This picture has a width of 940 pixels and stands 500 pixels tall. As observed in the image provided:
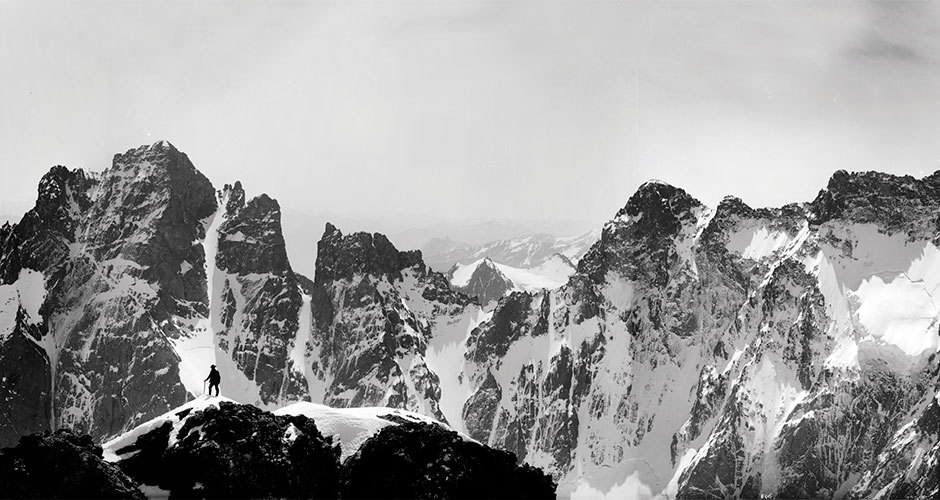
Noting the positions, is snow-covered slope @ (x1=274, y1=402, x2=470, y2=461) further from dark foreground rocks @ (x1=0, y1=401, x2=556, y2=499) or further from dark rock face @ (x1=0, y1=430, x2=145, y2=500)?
dark rock face @ (x1=0, y1=430, x2=145, y2=500)

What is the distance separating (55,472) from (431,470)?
3383 cm

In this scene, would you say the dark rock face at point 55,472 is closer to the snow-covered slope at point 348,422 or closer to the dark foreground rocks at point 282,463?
the dark foreground rocks at point 282,463

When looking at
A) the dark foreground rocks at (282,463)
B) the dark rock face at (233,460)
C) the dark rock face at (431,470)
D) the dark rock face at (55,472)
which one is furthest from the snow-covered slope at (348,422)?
the dark rock face at (55,472)

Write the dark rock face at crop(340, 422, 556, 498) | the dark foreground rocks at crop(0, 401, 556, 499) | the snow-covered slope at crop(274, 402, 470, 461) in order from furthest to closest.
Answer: the snow-covered slope at crop(274, 402, 470, 461) → the dark rock face at crop(340, 422, 556, 498) → the dark foreground rocks at crop(0, 401, 556, 499)

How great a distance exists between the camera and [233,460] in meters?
138

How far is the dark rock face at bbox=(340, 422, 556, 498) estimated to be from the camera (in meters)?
135

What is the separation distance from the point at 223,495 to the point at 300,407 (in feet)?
92.4

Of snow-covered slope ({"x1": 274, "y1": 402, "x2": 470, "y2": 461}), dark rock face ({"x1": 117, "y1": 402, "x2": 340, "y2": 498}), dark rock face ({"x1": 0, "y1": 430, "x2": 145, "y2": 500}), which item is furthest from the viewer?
snow-covered slope ({"x1": 274, "y1": 402, "x2": 470, "y2": 461})

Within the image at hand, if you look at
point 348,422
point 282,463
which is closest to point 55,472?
point 282,463

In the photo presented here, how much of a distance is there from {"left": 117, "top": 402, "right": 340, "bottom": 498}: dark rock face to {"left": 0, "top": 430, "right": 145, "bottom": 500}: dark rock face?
7830 mm

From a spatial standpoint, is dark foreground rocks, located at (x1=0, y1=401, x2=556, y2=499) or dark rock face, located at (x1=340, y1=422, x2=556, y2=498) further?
dark rock face, located at (x1=340, y1=422, x2=556, y2=498)

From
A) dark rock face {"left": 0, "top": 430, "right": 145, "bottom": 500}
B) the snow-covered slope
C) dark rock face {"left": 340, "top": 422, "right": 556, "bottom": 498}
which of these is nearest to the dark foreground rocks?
dark rock face {"left": 340, "top": 422, "right": 556, "bottom": 498}

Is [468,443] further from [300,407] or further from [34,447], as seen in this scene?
[34,447]

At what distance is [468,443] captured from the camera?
142 metres
